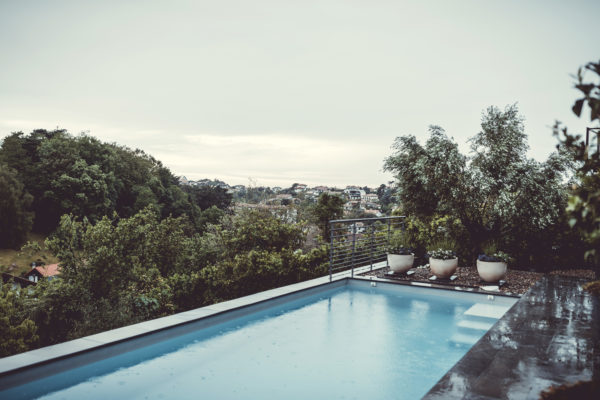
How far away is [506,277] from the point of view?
8242 millimetres

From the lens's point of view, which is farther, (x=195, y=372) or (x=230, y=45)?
(x=230, y=45)

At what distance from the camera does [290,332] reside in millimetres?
5578

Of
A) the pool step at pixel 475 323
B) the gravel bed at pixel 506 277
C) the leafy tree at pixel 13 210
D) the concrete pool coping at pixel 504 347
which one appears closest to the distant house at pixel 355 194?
the gravel bed at pixel 506 277

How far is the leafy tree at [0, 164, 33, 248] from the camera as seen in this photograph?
35656 millimetres

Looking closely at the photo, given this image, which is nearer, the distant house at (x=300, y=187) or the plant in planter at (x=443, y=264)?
the plant in planter at (x=443, y=264)

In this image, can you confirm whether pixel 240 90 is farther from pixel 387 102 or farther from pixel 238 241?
pixel 238 241

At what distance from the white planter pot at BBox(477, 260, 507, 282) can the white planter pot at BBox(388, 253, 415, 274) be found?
128 cm

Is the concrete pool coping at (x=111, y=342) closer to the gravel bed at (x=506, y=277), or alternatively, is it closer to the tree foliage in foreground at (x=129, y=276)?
the tree foliage in foreground at (x=129, y=276)

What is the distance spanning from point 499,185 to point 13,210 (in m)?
38.8

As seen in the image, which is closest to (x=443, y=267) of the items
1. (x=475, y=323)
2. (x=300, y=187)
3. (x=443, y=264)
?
(x=443, y=264)

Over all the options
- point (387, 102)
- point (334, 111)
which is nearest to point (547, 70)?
point (387, 102)

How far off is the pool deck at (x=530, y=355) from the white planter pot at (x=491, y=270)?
8.61 feet

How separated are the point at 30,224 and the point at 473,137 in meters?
38.0

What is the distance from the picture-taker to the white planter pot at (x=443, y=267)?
7.82 meters
